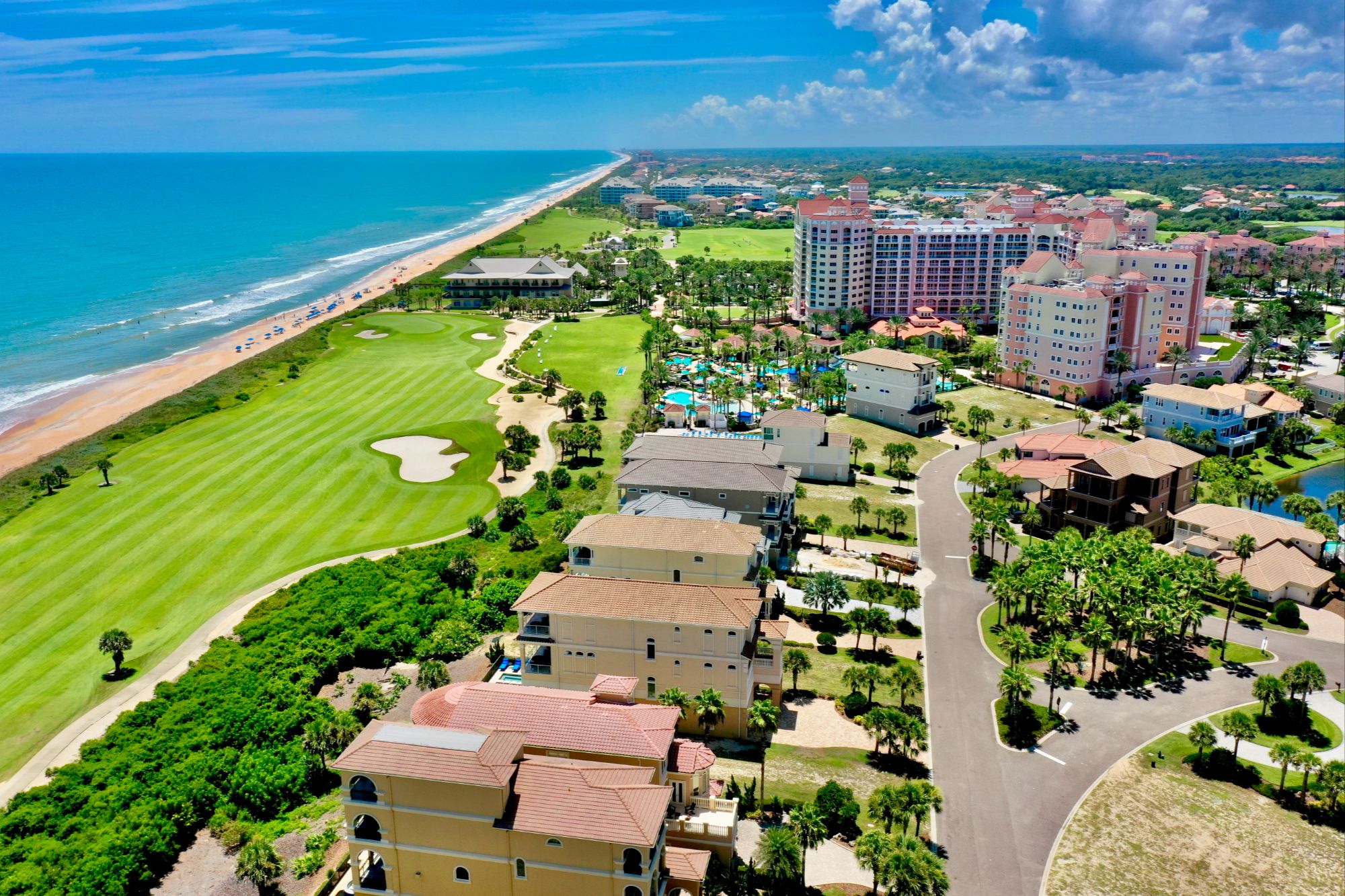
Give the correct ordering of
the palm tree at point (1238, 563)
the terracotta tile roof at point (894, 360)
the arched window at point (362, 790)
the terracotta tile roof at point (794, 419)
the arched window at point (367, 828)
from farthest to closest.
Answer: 1. the terracotta tile roof at point (894, 360)
2. the terracotta tile roof at point (794, 419)
3. the palm tree at point (1238, 563)
4. the arched window at point (367, 828)
5. the arched window at point (362, 790)

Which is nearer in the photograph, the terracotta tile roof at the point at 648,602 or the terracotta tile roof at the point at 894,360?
the terracotta tile roof at the point at 648,602

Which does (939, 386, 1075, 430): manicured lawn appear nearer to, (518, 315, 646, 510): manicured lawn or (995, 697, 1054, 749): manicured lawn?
(518, 315, 646, 510): manicured lawn

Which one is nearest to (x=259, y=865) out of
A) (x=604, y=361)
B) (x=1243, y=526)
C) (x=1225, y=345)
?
(x=1243, y=526)

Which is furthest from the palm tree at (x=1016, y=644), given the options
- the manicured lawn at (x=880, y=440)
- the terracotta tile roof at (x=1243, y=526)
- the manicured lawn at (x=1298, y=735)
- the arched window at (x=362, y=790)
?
the arched window at (x=362, y=790)

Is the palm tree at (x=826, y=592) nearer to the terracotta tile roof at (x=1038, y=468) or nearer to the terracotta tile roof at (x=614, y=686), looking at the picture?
→ the terracotta tile roof at (x=614, y=686)

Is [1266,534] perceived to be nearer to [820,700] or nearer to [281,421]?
[820,700]

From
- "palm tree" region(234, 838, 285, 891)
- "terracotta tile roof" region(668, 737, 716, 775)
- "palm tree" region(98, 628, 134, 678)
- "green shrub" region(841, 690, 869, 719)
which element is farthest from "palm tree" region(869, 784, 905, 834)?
"palm tree" region(98, 628, 134, 678)
